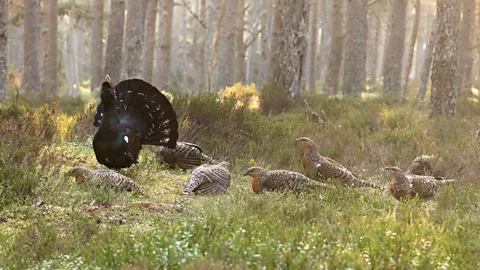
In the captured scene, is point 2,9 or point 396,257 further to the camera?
point 2,9

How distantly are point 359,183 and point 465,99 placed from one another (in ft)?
38.8

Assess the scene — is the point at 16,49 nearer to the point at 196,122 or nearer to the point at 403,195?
the point at 196,122

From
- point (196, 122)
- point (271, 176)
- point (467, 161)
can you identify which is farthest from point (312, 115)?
point (271, 176)

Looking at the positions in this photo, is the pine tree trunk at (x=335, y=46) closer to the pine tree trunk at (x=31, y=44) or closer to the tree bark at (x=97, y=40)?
the tree bark at (x=97, y=40)

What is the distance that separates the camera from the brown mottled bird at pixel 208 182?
7.13 m

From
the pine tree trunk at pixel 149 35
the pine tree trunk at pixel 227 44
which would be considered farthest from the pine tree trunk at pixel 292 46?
the pine tree trunk at pixel 149 35

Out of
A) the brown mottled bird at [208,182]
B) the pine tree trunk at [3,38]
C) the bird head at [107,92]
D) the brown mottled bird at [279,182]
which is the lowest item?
the brown mottled bird at [208,182]

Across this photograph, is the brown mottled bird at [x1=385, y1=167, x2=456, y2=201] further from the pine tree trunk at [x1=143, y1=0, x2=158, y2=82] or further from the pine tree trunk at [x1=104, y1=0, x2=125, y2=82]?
the pine tree trunk at [x1=143, y1=0, x2=158, y2=82]

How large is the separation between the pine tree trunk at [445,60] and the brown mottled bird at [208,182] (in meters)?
7.60

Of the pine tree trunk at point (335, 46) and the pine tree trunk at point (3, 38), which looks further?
the pine tree trunk at point (335, 46)

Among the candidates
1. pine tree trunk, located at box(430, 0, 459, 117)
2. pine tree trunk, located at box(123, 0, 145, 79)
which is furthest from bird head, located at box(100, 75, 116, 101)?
pine tree trunk, located at box(430, 0, 459, 117)

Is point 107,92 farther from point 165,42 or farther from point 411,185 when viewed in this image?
point 165,42

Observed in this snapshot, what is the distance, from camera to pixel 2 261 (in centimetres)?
431

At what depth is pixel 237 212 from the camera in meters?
4.98
